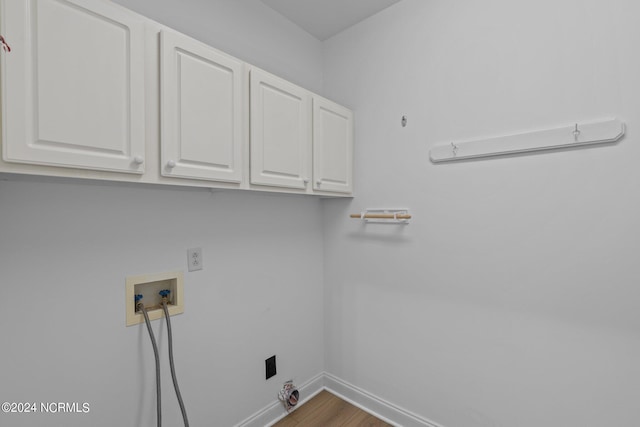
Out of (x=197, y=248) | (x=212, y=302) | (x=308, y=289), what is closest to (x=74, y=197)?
(x=197, y=248)

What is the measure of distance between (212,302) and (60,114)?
1.05m

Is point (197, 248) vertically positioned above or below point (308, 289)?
above

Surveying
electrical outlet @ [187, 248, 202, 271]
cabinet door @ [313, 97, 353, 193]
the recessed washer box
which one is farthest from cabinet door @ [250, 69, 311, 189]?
the recessed washer box

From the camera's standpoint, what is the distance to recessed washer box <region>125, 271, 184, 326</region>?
4.23ft

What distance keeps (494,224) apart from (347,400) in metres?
1.54

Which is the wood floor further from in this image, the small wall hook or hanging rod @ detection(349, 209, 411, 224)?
the small wall hook

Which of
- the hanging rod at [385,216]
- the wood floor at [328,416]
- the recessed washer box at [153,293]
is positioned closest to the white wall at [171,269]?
→ the recessed washer box at [153,293]

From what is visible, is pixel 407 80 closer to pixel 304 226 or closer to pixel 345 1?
pixel 345 1

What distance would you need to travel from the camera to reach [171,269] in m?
1.43

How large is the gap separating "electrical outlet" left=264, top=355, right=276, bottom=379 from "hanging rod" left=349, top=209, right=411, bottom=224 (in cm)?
103

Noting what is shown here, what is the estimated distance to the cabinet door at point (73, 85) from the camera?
0.82 meters

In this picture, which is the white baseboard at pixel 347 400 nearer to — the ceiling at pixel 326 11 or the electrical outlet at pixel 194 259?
the electrical outlet at pixel 194 259

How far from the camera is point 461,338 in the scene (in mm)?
1618

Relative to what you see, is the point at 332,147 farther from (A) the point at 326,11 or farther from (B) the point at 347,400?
(B) the point at 347,400
